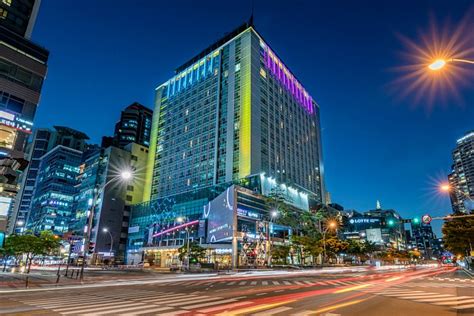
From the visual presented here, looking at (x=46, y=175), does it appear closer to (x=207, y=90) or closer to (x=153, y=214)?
(x=153, y=214)

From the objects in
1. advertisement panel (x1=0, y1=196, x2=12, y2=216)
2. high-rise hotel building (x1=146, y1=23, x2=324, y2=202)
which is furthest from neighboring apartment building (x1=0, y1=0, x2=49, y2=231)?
high-rise hotel building (x1=146, y1=23, x2=324, y2=202)

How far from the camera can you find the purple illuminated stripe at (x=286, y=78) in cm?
11029

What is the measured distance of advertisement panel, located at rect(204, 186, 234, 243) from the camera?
6694 cm

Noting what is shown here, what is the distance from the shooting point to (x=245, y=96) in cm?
9431

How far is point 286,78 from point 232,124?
139 feet

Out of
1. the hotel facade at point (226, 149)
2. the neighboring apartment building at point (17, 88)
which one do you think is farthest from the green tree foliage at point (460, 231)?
the neighboring apartment building at point (17, 88)

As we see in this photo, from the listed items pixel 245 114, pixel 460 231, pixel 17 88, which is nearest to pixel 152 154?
pixel 245 114

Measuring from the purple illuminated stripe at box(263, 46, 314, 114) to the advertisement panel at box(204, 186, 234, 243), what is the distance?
195 ft

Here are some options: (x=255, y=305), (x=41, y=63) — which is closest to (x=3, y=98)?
(x=41, y=63)

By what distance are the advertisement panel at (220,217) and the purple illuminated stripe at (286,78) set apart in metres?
59.3

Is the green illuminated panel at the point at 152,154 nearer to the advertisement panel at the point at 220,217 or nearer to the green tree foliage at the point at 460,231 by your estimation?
the advertisement panel at the point at 220,217

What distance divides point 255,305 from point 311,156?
397 ft

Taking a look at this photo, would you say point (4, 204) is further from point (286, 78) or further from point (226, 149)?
point (286, 78)

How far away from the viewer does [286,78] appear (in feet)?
400
